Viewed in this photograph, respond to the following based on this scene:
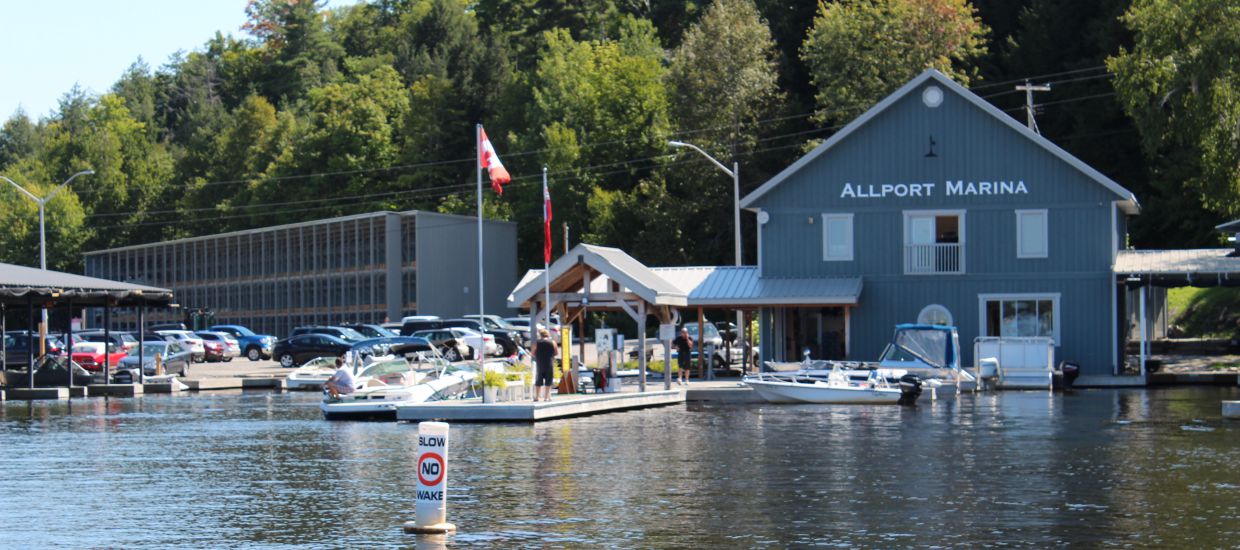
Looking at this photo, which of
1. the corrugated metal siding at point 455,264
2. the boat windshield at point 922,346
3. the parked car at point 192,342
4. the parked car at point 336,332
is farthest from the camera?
the corrugated metal siding at point 455,264

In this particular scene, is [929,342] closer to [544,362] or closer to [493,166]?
[493,166]

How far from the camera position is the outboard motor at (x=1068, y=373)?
46.3m

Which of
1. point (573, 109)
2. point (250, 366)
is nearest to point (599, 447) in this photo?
point (250, 366)

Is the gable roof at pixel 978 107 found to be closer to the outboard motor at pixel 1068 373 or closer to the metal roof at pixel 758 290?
the metal roof at pixel 758 290

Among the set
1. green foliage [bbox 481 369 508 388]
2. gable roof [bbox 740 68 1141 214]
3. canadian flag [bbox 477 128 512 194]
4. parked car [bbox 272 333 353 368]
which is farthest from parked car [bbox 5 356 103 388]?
gable roof [bbox 740 68 1141 214]

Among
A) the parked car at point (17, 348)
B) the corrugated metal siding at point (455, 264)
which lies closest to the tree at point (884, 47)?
the corrugated metal siding at point (455, 264)

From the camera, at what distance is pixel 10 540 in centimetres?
1661

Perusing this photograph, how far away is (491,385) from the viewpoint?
35344 mm

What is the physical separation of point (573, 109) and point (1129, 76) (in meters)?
48.7

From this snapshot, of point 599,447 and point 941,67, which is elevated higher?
point 941,67

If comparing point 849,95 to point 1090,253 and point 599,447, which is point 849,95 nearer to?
point 1090,253

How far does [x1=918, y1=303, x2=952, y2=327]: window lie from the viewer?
164 ft

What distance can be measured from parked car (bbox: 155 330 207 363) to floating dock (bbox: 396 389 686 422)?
1427 inches

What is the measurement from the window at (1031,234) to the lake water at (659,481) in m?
13.9
